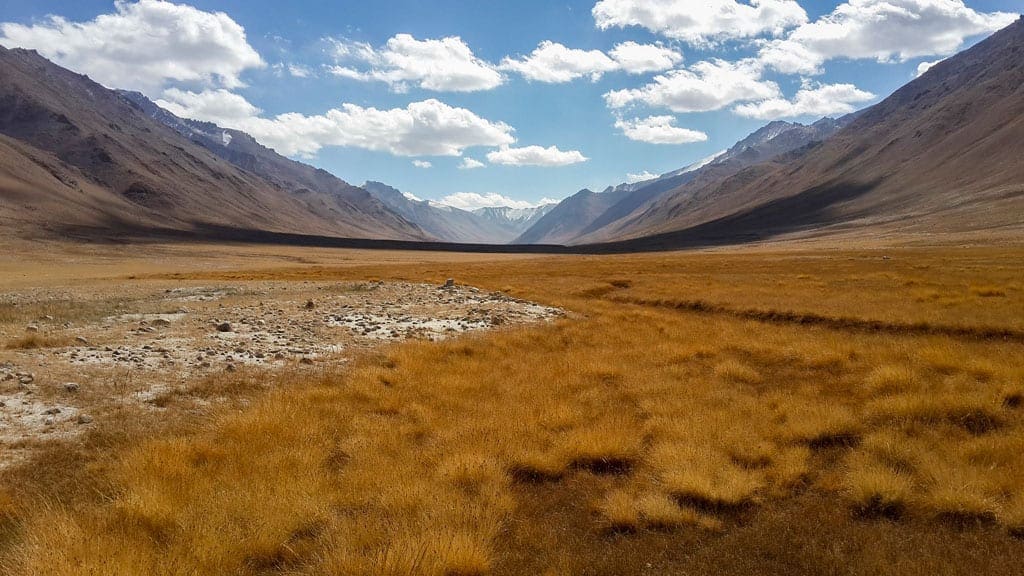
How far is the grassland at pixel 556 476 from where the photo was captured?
5492 mm

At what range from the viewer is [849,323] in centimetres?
1952

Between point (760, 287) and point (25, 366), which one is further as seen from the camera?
point (760, 287)

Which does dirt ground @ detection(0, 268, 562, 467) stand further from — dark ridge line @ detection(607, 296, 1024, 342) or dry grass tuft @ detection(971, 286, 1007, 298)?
dry grass tuft @ detection(971, 286, 1007, 298)

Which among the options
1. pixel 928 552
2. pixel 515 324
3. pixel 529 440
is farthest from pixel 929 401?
pixel 515 324

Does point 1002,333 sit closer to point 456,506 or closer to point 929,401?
point 929,401

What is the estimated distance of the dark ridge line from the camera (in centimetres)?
1630

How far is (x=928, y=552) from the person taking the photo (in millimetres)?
5637

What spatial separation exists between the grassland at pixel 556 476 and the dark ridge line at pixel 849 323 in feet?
14.1

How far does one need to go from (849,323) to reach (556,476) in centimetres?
1712

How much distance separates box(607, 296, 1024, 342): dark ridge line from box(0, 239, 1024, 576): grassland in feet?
14.1

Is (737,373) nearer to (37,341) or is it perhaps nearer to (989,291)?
(37,341)

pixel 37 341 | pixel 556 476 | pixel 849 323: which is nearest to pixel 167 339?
pixel 37 341

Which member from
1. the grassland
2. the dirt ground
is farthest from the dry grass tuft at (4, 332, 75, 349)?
the grassland

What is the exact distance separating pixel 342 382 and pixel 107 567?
7084 mm
